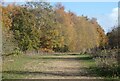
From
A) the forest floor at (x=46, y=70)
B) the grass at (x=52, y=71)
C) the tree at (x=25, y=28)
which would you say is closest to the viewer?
the grass at (x=52, y=71)

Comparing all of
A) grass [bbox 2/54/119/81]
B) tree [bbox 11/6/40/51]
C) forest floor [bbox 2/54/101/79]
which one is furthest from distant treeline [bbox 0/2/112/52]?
grass [bbox 2/54/119/81]

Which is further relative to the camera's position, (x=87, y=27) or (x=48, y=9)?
(x=87, y=27)

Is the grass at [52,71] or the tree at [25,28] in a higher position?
the tree at [25,28]

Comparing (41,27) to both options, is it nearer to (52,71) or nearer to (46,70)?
(46,70)

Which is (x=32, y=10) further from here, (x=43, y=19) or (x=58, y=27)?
(x=58, y=27)

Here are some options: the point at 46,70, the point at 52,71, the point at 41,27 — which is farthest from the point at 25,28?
the point at 52,71

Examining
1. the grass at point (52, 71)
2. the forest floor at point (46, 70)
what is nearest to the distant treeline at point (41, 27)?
the forest floor at point (46, 70)

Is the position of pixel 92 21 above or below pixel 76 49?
above

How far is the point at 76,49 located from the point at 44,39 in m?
23.0

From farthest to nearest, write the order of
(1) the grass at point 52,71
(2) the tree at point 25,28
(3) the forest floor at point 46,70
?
1. (2) the tree at point 25,28
2. (3) the forest floor at point 46,70
3. (1) the grass at point 52,71

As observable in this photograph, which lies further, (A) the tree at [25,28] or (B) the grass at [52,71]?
(A) the tree at [25,28]

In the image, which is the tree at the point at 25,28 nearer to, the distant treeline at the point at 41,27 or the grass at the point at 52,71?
the distant treeline at the point at 41,27

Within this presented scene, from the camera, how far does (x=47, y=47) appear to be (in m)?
79.6

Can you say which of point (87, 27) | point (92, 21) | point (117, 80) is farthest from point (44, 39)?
point (117, 80)
